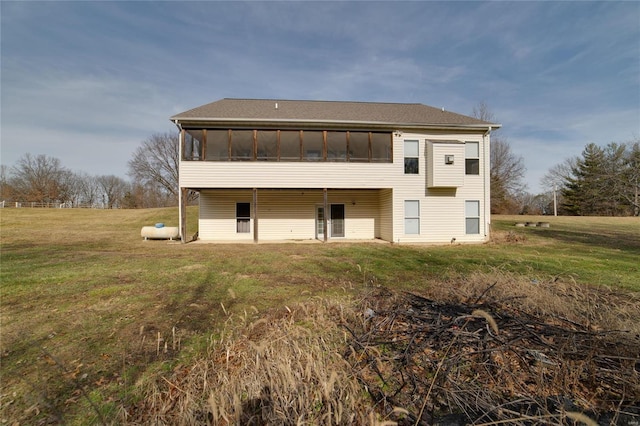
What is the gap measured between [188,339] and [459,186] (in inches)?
522

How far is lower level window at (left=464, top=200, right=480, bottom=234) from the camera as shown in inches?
544

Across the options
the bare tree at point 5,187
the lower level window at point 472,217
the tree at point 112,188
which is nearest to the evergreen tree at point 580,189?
the lower level window at point 472,217

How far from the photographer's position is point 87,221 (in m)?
22.4

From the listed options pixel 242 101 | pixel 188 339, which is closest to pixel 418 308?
pixel 188 339

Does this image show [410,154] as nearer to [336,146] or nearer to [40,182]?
[336,146]

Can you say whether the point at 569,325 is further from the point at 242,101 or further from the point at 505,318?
the point at 242,101

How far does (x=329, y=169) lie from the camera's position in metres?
13.2

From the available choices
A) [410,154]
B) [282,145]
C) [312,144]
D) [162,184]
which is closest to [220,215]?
[282,145]

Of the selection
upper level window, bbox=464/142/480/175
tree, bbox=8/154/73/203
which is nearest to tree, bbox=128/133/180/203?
tree, bbox=8/154/73/203

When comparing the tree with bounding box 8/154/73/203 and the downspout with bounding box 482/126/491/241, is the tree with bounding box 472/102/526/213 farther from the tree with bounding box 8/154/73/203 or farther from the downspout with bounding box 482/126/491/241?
the tree with bounding box 8/154/73/203

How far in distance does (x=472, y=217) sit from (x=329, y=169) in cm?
783

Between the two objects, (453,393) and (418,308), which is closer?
(453,393)

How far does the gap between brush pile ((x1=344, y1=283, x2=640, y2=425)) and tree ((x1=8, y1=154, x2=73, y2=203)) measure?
2294 inches

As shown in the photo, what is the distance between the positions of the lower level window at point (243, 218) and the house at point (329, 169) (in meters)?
0.06
